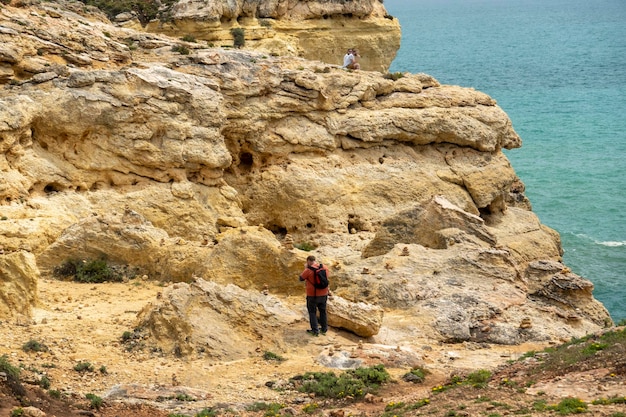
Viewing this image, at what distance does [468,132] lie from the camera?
3553 cm

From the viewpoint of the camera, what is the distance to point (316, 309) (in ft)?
71.4

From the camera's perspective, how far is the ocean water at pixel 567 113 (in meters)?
52.4

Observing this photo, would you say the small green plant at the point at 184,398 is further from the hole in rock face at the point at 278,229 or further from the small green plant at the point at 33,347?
the hole in rock face at the point at 278,229

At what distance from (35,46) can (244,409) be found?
1588 centimetres

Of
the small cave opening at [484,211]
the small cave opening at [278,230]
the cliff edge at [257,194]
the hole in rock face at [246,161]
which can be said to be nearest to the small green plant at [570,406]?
the cliff edge at [257,194]

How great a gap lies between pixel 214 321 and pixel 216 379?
6.44ft

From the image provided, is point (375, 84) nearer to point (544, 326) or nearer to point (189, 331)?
point (544, 326)

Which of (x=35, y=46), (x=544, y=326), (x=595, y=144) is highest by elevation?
(x=595, y=144)

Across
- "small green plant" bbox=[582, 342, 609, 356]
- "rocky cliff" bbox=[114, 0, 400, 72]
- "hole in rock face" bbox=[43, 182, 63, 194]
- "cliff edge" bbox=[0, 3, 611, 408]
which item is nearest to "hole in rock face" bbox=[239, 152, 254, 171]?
"cliff edge" bbox=[0, 3, 611, 408]

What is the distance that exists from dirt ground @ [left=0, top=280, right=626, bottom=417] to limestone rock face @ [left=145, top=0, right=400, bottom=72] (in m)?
19.5

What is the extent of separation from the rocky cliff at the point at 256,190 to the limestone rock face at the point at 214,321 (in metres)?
0.04

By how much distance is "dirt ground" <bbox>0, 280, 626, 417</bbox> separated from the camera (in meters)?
16.9

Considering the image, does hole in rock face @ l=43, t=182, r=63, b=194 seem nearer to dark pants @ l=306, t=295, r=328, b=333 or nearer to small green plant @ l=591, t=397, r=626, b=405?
dark pants @ l=306, t=295, r=328, b=333

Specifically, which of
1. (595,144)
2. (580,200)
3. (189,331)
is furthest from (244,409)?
(595,144)
